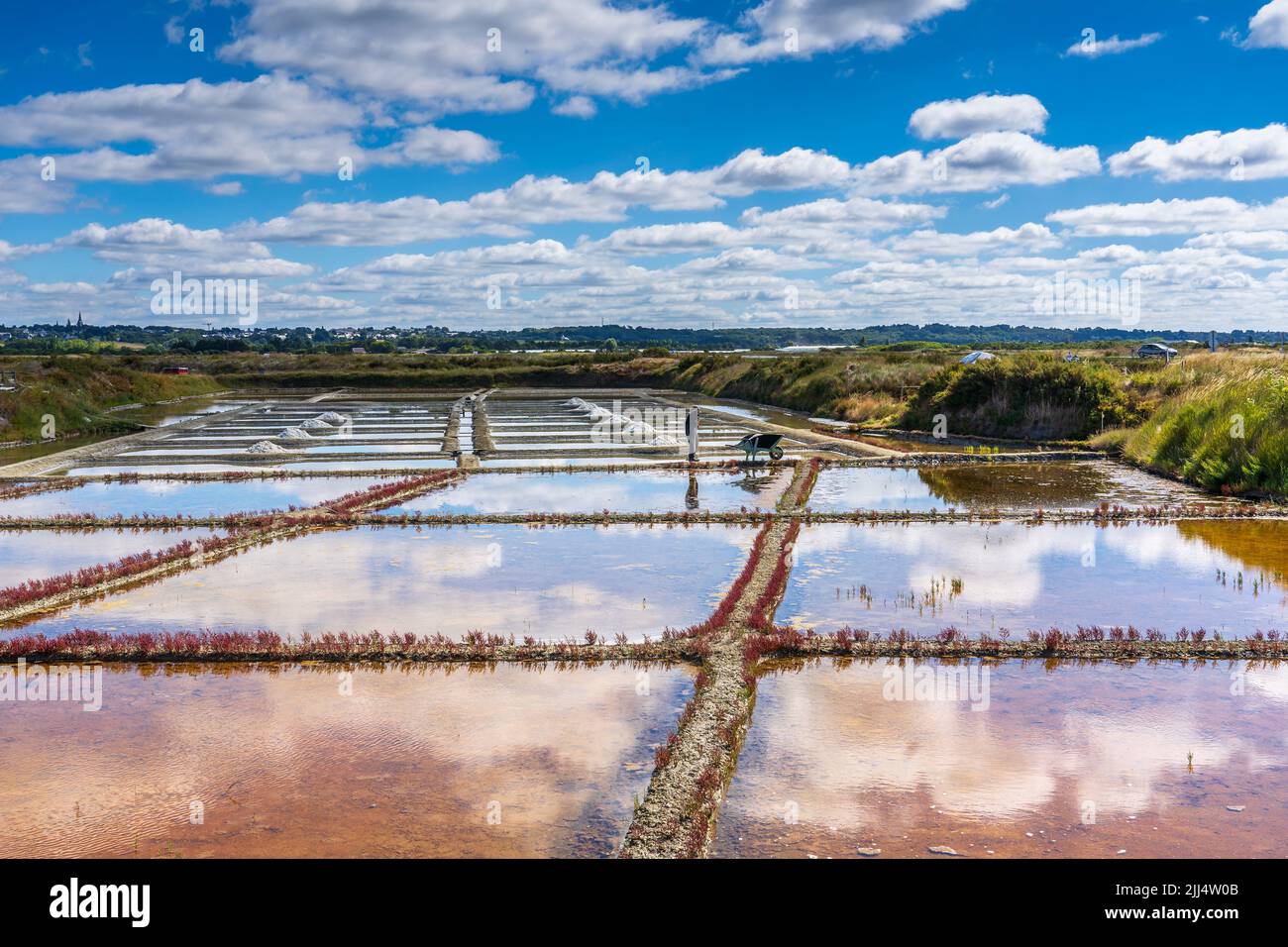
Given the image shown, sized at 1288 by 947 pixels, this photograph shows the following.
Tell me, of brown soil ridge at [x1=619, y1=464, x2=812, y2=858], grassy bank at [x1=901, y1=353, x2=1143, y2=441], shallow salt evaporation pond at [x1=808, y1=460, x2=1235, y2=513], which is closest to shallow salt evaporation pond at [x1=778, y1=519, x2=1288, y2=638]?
brown soil ridge at [x1=619, y1=464, x2=812, y2=858]

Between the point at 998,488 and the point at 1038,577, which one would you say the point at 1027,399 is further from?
the point at 1038,577

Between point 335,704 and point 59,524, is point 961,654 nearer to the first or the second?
point 335,704

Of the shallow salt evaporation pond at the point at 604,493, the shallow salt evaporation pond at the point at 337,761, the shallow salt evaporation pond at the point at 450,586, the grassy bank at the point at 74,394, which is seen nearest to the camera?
the shallow salt evaporation pond at the point at 337,761

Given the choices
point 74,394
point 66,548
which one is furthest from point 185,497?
point 74,394

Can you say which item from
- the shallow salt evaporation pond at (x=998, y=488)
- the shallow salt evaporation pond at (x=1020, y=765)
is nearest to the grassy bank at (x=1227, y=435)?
the shallow salt evaporation pond at (x=998, y=488)


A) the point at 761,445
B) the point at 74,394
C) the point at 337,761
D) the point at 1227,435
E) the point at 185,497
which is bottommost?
the point at 337,761

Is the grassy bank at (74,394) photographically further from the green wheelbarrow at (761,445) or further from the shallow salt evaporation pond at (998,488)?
the shallow salt evaporation pond at (998,488)

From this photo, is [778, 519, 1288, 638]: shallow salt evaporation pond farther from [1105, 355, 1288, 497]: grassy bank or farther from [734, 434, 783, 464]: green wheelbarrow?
[734, 434, 783, 464]: green wheelbarrow
